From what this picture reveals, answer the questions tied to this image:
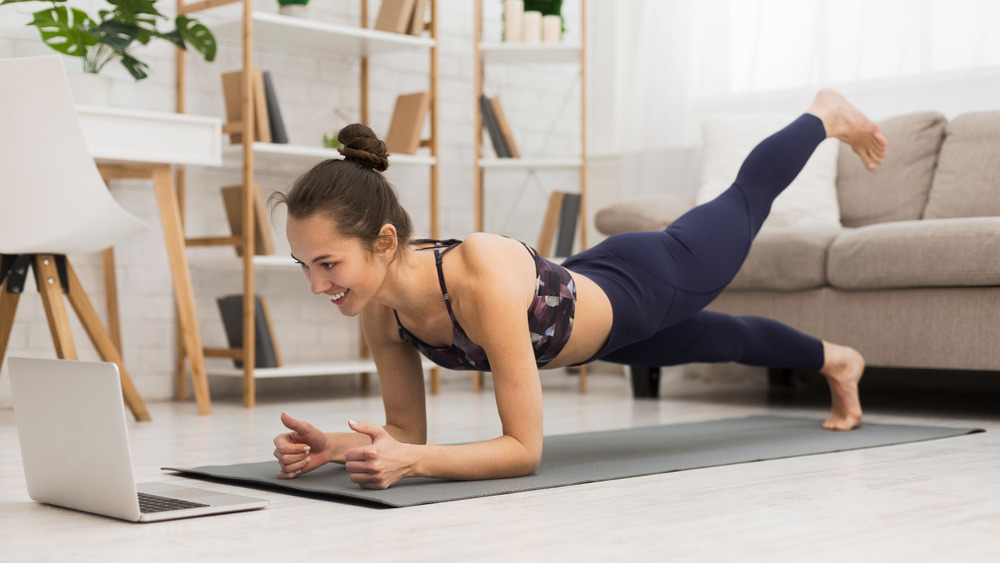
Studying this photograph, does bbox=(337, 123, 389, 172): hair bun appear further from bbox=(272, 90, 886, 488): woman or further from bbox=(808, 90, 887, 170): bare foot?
bbox=(808, 90, 887, 170): bare foot

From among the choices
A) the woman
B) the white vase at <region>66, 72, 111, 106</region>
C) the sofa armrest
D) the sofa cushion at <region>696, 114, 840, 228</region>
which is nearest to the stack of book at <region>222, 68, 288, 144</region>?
the white vase at <region>66, 72, 111, 106</region>

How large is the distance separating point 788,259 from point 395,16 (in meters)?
1.57

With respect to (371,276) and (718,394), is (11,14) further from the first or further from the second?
(718,394)

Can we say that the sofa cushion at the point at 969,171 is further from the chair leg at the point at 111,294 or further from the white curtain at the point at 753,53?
the chair leg at the point at 111,294

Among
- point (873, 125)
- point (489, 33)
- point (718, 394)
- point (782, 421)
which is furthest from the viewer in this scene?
point (489, 33)

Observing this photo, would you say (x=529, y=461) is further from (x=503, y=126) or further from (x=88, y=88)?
(x=503, y=126)

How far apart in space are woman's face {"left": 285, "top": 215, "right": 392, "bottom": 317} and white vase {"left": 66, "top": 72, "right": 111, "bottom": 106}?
5.20ft

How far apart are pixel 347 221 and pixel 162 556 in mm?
553

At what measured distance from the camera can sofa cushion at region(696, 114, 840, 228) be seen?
12.0 feet

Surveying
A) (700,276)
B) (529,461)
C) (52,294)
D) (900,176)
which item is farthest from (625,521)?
(900,176)

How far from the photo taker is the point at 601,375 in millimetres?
4781

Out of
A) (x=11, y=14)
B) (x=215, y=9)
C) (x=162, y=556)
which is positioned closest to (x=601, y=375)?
(x=215, y=9)

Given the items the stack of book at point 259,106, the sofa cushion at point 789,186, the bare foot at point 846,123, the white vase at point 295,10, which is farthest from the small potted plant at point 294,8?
the bare foot at point 846,123

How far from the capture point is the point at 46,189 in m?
2.54
